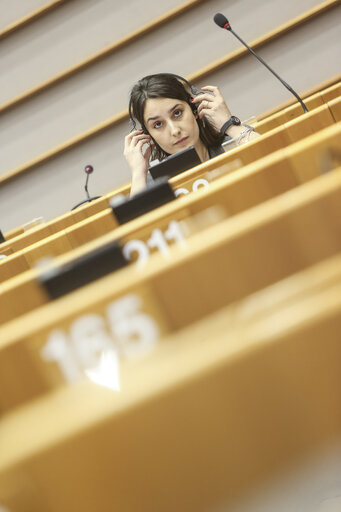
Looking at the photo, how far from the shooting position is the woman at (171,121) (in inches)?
55.2

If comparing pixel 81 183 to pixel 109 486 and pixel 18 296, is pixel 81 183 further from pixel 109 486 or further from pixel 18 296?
pixel 109 486

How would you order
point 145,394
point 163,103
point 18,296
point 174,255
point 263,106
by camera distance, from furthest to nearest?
point 263,106
point 163,103
point 18,296
point 174,255
point 145,394

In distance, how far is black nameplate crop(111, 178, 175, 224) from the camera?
2.26ft

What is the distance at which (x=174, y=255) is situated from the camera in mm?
313

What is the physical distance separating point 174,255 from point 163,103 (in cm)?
116

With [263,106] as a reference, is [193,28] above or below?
above

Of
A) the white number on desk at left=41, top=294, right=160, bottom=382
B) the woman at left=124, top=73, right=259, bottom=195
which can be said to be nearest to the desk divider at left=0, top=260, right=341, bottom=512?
the white number on desk at left=41, top=294, right=160, bottom=382

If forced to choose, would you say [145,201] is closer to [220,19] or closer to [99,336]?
[99,336]

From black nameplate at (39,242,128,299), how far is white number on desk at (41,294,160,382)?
125 mm

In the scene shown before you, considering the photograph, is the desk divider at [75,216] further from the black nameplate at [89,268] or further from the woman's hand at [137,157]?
the black nameplate at [89,268]

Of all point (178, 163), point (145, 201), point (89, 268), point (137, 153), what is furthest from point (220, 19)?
point (89, 268)

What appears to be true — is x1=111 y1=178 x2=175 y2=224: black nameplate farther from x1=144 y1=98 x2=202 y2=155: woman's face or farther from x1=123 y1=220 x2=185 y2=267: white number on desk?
x1=144 y1=98 x2=202 y2=155: woman's face

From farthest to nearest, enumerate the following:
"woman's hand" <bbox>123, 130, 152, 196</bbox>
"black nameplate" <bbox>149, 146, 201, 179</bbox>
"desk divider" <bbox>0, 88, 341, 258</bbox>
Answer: "woman's hand" <bbox>123, 130, 152, 196</bbox>, "desk divider" <bbox>0, 88, 341, 258</bbox>, "black nameplate" <bbox>149, 146, 201, 179</bbox>

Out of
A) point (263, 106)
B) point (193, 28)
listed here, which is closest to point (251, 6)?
point (193, 28)
